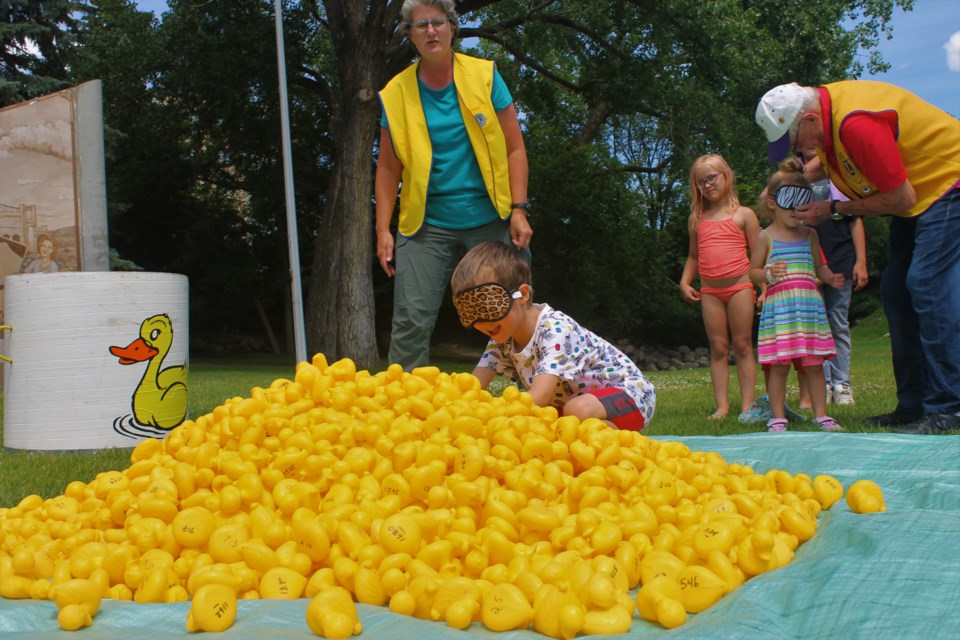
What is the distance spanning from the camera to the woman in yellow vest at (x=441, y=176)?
159 inches

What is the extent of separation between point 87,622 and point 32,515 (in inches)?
35.6

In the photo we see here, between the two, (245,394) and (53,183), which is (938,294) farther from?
(53,183)

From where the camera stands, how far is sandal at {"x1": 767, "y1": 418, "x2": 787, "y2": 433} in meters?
4.29

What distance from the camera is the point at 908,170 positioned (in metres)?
3.99

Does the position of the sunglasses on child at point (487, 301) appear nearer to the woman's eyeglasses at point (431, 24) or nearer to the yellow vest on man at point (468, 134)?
the yellow vest on man at point (468, 134)

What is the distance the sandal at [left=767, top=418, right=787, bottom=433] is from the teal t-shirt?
5.72 ft

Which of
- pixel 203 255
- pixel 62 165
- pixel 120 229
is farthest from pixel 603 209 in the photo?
pixel 62 165

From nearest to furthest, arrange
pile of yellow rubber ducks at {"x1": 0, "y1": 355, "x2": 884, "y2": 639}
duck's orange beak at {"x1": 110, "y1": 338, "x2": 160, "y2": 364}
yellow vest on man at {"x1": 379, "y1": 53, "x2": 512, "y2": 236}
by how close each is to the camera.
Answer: pile of yellow rubber ducks at {"x1": 0, "y1": 355, "x2": 884, "y2": 639}, yellow vest on man at {"x1": 379, "y1": 53, "x2": 512, "y2": 236}, duck's orange beak at {"x1": 110, "y1": 338, "x2": 160, "y2": 364}

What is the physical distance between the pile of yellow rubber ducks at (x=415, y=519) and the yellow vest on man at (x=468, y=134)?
144 centimetres

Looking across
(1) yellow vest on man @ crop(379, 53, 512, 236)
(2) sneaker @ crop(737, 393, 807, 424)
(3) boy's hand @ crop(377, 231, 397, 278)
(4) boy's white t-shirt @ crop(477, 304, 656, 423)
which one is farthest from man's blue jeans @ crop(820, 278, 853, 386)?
(3) boy's hand @ crop(377, 231, 397, 278)

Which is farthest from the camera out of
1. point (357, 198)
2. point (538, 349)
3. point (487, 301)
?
point (357, 198)

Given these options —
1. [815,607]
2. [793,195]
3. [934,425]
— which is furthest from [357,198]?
[815,607]

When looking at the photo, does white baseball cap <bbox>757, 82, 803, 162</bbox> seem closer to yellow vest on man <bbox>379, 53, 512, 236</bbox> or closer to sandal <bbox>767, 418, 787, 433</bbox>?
yellow vest on man <bbox>379, 53, 512, 236</bbox>

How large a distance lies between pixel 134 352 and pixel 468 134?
2.08m
